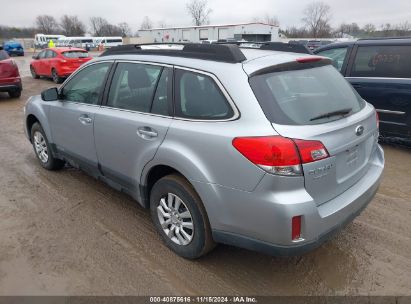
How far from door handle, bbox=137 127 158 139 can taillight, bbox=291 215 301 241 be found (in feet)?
4.29

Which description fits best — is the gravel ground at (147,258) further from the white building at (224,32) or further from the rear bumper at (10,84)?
the white building at (224,32)

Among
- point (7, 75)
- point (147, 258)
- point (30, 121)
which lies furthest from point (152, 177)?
point (7, 75)

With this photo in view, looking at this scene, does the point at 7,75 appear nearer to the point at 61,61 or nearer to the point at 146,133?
the point at 61,61

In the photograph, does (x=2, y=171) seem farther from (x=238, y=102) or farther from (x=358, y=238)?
(x=358, y=238)

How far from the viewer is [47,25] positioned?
97688 mm

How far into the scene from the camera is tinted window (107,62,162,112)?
10.3 feet

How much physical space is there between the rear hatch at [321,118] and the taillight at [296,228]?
214mm

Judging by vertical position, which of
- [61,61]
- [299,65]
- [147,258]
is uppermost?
[299,65]

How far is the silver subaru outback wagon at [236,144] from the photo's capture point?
2303 millimetres

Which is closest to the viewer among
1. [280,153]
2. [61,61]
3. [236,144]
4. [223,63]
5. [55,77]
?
[280,153]

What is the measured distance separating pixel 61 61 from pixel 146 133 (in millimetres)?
12960

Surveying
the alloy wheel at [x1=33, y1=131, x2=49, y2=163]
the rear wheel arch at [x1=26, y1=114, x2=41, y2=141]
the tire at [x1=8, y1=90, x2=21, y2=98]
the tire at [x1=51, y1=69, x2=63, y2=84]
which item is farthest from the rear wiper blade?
the tire at [x1=51, y1=69, x2=63, y2=84]

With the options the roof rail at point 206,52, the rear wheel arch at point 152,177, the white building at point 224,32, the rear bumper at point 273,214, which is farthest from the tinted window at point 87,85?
the white building at point 224,32

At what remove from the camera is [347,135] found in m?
2.58
